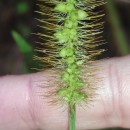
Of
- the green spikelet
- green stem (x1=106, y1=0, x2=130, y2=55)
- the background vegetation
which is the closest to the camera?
the green spikelet

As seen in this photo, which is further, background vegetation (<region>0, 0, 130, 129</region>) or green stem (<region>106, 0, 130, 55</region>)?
background vegetation (<region>0, 0, 130, 129</region>)

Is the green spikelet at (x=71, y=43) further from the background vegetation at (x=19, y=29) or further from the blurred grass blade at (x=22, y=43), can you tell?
the background vegetation at (x=19, y=29)

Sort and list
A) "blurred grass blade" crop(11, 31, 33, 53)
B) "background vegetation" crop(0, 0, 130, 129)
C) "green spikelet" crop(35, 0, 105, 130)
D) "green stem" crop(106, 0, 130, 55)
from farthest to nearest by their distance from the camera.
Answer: "background vegetation" crop(0, 0, 130, 129), "green stem" crop(106, 0, 130, 55), "blurred grass blade" crop(11, 31, 33, 53), "green spikelet" crop(35, 0, 105, 130)

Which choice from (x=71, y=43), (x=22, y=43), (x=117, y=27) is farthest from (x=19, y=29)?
(x=71, y=43)

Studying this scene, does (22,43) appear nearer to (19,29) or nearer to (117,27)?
(117,27)

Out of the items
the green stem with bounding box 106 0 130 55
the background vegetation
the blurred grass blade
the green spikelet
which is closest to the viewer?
the green spikelet

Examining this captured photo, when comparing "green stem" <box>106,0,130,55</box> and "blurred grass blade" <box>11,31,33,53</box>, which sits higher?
"green stem" <box>106,0,130,55</box>

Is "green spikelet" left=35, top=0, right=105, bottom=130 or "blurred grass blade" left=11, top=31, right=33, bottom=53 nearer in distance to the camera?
"green spikelet" left=35, top=0, right=105, bottom=130

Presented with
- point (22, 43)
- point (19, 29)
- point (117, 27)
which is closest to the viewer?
point (22, 43)

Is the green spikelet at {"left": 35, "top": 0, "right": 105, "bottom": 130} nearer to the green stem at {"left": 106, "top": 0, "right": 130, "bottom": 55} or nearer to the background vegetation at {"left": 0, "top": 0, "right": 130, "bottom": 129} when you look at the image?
the green stem at {"left": 106, "top": 0, "right": 130, "bottom": 55}

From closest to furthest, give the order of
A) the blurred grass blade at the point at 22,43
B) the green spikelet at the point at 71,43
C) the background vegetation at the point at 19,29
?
the green spikelet at the point at 71,43, the blurred grass blade at the point at 22,43, the background vegetation at the point at 19,29

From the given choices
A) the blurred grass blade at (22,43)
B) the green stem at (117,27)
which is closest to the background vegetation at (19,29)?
the green stem at (117,27)

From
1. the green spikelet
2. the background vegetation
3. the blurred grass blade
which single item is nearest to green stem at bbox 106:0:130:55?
the background vegetation
